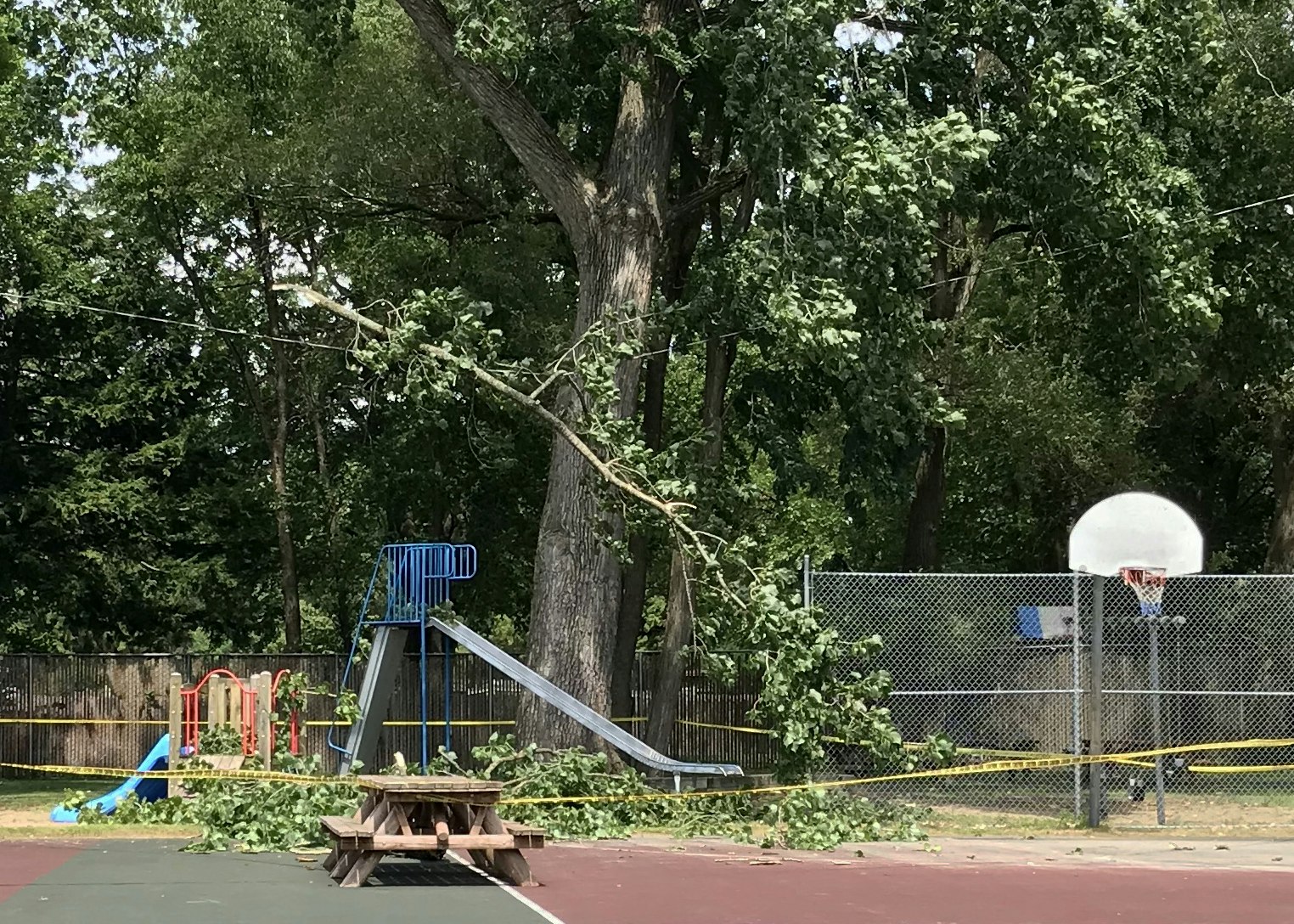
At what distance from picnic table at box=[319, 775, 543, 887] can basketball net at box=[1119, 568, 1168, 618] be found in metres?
7.93

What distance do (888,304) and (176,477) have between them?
17.2 meters

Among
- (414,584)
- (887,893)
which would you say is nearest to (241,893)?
(887,893)

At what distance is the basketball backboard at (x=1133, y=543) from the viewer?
1809 centimetres

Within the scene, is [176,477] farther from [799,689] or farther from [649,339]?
[799,689]

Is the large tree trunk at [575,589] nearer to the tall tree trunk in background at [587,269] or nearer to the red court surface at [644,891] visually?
the tall tree trunk in background at [587,269]

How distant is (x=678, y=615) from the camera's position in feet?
67.8

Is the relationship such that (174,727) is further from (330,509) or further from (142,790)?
(330,509)

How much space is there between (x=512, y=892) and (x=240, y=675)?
48.3 feet

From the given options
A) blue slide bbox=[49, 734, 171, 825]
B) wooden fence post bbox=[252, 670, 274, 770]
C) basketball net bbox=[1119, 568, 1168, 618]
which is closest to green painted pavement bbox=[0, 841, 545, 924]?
wooden fence post bbox=[252, 670, 274, 770]

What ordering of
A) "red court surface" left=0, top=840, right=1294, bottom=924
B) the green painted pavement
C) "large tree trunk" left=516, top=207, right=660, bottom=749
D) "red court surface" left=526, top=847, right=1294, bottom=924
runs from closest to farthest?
1. the green painted pavement
2. "red court surface" left=0, top=840, right=1294, bottom=924
3. "red court surface" left=526, top=847, right=1294, bottom=924
4. "large tree trunk" left=516, top=207, right=660, bottom=749

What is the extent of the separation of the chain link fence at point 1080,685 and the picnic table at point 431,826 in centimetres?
644

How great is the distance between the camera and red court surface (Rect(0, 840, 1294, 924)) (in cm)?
1027

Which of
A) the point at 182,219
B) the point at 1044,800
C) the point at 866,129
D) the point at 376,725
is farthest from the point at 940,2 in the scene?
the point at 182,219

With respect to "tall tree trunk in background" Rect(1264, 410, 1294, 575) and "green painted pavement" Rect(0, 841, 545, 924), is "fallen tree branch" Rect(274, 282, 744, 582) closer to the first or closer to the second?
"green painted pavement" Rect(0, 841, 545, 924)
